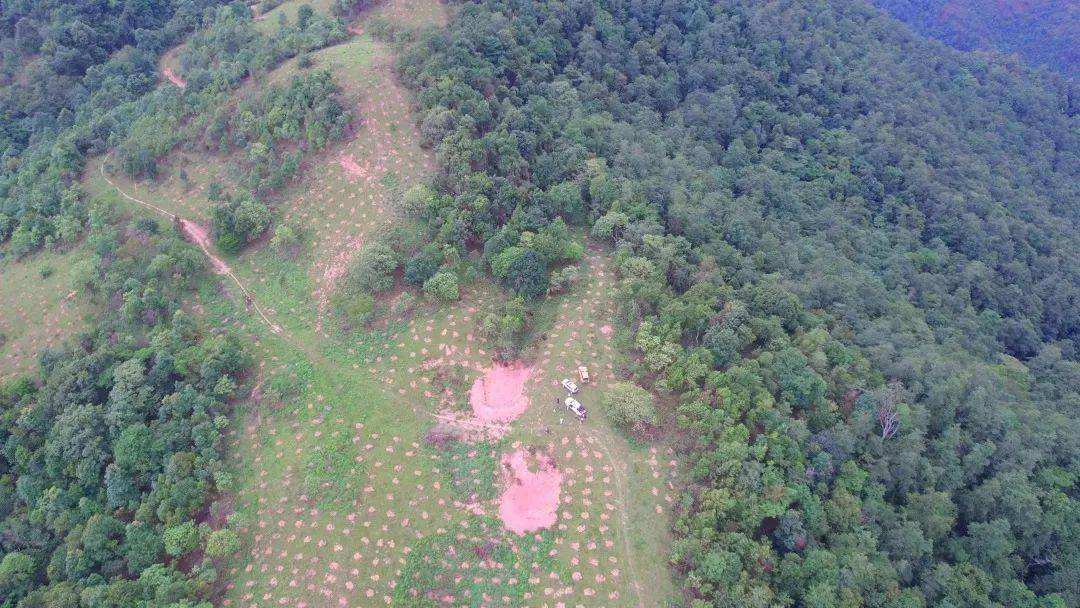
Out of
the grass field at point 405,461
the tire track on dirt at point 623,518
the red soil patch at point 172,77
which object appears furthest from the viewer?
the red soil patch at point 172,77

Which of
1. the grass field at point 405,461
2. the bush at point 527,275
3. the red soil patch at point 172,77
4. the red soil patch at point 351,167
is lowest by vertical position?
the grass field at point 405,461

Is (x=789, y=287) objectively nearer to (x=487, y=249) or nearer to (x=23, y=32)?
(x=487, y=249)

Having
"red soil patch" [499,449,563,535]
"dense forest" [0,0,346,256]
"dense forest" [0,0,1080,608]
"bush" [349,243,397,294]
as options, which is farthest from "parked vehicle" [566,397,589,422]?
"dense forest" [0,0,346,256]

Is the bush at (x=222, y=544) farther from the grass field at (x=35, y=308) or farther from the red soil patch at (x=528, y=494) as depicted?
the grass field at (x=35, y=308)

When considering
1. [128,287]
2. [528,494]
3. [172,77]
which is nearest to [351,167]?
[128,287]

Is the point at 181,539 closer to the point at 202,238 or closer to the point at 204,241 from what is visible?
the point at 204,241

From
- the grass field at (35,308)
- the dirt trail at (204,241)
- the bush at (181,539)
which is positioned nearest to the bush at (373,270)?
the dirt trail at (204,241)

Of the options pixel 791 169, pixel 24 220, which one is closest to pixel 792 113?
pixel 791 169
